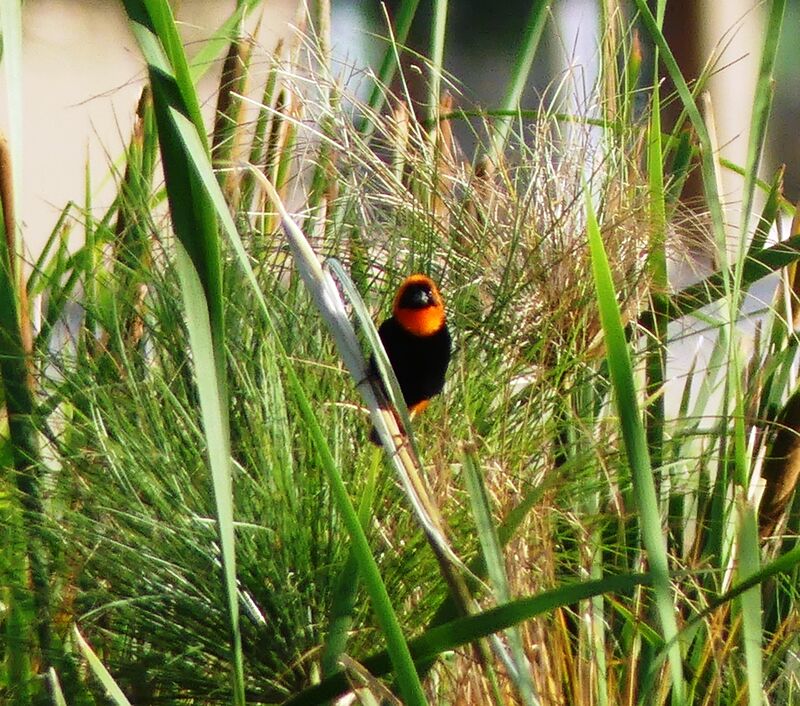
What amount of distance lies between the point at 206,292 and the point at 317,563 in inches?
11.3

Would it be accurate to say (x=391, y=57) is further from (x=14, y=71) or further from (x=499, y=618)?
(x=499, y=618)

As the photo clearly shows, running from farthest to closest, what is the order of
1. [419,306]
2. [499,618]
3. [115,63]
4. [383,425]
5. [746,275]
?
[115,63], [419,306], [746,275], [383,425], [499,618]

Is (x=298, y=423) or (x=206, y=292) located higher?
(x=206, y=292)

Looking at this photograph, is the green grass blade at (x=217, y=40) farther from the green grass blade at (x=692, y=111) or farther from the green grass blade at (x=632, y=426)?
the green grass blade at (x=632, y=426)

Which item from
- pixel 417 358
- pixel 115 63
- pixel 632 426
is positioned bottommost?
pixel 417 358

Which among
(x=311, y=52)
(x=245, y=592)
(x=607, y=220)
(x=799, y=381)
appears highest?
(x=311, y=52)

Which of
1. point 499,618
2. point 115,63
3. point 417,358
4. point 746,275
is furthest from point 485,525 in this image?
point 115,63

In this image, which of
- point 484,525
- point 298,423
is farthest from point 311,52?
point 484,525

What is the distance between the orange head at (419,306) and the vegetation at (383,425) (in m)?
0.02

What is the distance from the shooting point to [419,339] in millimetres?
1048

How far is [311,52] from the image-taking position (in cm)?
105

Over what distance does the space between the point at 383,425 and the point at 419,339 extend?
1.39 feet

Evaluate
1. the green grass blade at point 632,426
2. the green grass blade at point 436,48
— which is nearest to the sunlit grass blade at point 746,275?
the green grass blade at point 632,426

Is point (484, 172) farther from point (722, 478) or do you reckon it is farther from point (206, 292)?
point (206, 292)
